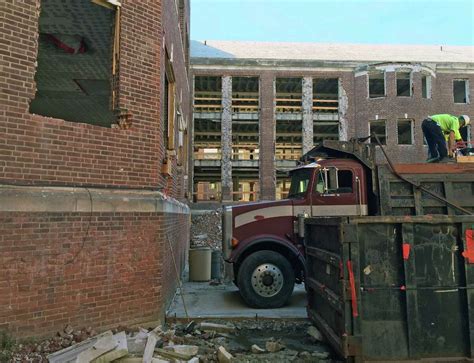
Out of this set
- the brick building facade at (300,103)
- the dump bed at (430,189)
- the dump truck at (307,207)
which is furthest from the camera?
the brick building facade at (300,103)

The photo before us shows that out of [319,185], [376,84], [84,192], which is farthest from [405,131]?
[84,192]

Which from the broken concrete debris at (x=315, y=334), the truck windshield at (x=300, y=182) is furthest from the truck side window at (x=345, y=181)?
the broken concrete debris at (x=315, y=334)

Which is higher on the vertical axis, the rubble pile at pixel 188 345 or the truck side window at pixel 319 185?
the truck side window at pixel 319 185

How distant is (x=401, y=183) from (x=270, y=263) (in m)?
2.85

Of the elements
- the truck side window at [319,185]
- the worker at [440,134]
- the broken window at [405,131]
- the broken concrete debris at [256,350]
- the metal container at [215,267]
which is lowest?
the broken concrete debris at [256,350]

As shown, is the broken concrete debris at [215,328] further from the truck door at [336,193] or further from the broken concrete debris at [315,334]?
the truck door at [336,193]

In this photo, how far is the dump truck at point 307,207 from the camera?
749cm

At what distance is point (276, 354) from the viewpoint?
18.8 feet

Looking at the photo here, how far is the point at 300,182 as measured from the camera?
8867 millimetres

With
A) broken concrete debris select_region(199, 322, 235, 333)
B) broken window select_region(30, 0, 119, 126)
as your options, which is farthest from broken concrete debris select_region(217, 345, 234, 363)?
broken window select_region(30, 0, 119, 126)

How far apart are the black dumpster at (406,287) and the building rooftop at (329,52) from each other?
99.6 feet

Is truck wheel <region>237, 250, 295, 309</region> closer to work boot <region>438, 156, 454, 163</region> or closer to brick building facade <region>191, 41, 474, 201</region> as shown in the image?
work boot <region>438, 156, 454, 163</region>

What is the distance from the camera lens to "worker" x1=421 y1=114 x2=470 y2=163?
8453mm

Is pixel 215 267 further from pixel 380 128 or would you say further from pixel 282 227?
pixel 380 128
